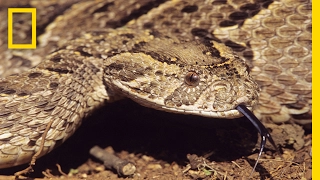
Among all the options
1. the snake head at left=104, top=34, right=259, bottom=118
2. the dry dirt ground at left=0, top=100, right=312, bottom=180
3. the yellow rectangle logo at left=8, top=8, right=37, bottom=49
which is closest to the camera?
the snake head at left=104, top=34, right=259, bottom=118

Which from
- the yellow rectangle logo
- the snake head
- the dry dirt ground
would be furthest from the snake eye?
the yellow rectangle logo

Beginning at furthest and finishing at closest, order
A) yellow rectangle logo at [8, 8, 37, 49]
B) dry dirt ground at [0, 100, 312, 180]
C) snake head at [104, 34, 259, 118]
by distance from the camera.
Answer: yellow rectangle logo at [8, 8, 37, 49] → dry dirt ground at [0, 100, 312, 180] → snake head at [104, 34, 259, 118]

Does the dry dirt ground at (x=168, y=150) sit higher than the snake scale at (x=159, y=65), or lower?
lower

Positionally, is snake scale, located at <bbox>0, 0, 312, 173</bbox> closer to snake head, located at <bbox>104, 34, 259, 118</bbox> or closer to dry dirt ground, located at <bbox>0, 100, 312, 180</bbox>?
snake head, located at <bbox>104, 34, 259, 118</bbox>

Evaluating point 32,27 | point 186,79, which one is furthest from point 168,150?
point 32,27

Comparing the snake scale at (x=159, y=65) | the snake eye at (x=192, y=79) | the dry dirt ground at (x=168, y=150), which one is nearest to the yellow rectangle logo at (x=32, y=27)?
the snake scale at (x=159, y=65)

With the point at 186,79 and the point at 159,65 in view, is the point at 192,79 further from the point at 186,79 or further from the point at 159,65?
the point at 159,65

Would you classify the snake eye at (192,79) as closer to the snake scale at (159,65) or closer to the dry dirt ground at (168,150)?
the snake scale at (159,65)
